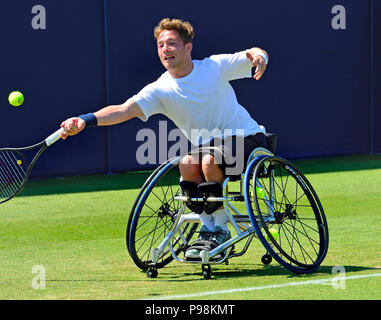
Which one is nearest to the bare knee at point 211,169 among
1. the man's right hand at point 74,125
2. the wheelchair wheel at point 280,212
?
the wheelchair wheel at point 280,212

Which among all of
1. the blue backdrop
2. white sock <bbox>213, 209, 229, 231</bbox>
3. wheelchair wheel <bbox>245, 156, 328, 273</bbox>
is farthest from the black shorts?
the blue backdrop

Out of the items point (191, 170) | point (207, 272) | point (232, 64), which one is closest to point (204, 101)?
point (232, 64)

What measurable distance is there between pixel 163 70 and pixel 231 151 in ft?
21.0

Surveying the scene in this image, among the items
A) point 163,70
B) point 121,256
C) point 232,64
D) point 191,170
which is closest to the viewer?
point 191,170

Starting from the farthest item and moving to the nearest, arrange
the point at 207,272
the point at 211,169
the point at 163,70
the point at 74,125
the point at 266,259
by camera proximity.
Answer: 1. the point at 163,70
2. the point at 266,259
3. the point at 211,169
4. the point at 207,272
5. the point at 74,125

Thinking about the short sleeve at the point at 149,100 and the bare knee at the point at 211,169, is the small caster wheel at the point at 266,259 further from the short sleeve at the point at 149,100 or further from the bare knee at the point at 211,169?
the short sleeve at the point at 149,100

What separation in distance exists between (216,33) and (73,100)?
2211 mm

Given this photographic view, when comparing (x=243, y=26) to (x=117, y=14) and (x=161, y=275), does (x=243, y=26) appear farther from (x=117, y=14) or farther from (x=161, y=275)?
(x=161, y=275)

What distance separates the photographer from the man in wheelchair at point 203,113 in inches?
223

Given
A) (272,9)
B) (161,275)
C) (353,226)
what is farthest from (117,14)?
(161,275)

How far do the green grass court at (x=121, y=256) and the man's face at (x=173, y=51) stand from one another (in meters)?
1.36

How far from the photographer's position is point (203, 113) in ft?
19.0

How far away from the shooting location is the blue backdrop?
11289 mm

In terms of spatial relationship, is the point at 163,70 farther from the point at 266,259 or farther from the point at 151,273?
the point at 151,273
